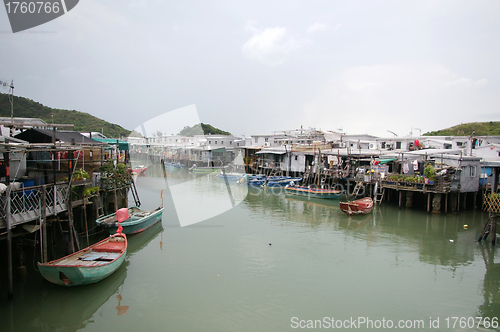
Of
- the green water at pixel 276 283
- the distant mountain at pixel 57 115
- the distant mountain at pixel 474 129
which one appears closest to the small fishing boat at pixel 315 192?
the green water at pixel 276 283

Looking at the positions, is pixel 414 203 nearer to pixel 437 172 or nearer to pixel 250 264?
pixel 437 172

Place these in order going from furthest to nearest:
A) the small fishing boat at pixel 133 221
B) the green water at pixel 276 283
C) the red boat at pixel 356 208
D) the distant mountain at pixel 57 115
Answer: the distant mountain at pixel 57 115, the red boat at pixel 356 208, the small fishing boat at pixel 133 221, the green water at pixel 276 283

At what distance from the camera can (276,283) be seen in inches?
390

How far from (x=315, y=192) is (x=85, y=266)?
2014 cm

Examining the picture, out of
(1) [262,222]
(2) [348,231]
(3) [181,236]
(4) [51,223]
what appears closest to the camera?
(4) [51,223]

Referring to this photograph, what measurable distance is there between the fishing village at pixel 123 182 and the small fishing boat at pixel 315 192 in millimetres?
90

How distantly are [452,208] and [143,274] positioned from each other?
20.1 meters

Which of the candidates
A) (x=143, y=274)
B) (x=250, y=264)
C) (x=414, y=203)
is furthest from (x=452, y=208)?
(x=143, y=274)

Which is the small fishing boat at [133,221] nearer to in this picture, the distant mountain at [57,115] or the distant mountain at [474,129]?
the distant mountain at [57,115]

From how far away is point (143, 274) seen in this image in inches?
414

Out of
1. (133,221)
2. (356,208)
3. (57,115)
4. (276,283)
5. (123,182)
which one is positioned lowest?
(276,283)

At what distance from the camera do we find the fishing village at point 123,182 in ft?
29.1

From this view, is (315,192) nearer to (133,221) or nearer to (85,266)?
(133,221)

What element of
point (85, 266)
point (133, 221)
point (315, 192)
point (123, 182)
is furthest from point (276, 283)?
point (315, 192)
